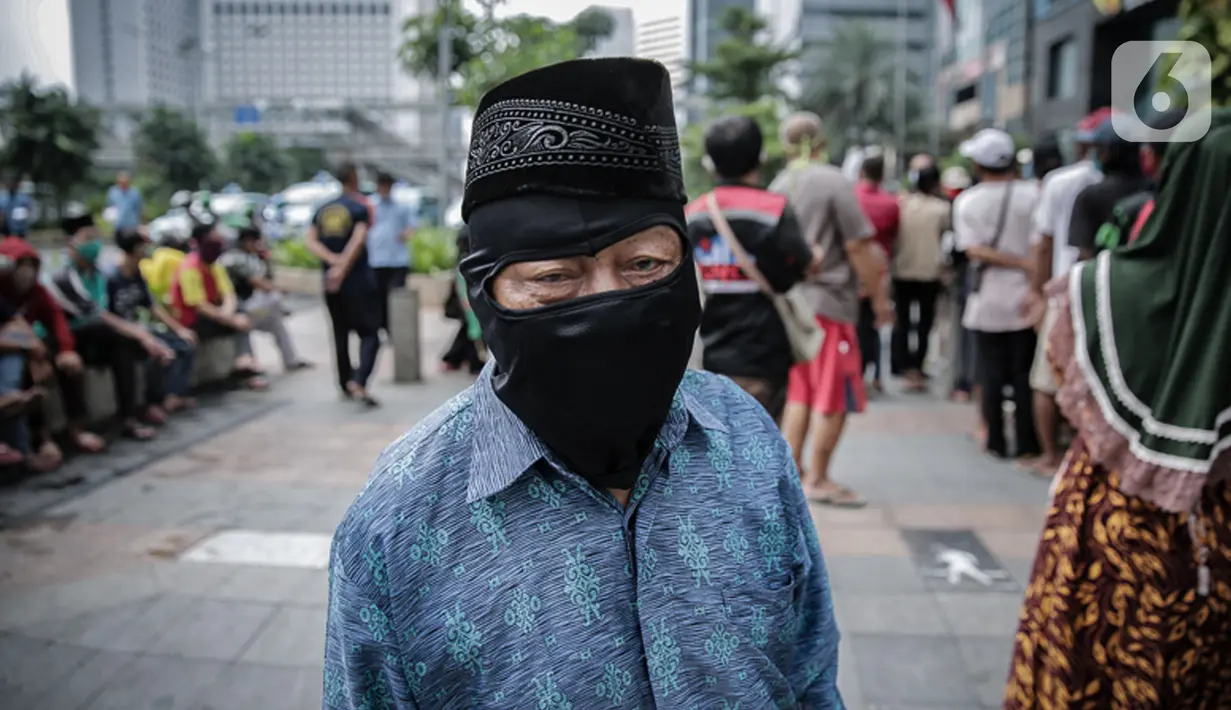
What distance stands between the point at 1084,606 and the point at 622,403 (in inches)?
68.7

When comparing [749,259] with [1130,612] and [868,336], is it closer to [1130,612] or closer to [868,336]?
[1130,612]

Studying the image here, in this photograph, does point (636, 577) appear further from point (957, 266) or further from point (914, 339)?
point (914, 339)

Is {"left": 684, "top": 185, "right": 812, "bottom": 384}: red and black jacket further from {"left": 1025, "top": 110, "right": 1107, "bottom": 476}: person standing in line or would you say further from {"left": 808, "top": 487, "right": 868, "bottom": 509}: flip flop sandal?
{"left": 1025, "top": 110, "right": 1107, "bottom": 476}: person standing in line

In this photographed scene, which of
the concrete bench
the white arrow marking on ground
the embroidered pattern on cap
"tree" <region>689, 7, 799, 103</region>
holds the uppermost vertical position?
"tree" <region>689, 7, 799, 103</region>

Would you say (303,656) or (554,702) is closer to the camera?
(554,702)

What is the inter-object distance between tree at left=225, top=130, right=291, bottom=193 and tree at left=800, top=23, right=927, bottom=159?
36.7 metres

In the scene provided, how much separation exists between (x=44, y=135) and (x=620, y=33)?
31.2 m

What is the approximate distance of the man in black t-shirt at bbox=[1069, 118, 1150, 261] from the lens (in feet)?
16.0

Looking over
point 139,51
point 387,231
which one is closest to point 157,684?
A: point 387,231

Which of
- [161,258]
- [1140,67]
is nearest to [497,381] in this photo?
[1140,67]

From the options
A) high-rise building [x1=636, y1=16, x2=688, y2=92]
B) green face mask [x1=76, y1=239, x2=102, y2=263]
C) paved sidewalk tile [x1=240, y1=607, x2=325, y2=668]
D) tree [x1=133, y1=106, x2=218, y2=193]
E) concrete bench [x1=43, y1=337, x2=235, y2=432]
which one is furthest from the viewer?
tree [x1=133, y1=106, x2=218, y2=193]

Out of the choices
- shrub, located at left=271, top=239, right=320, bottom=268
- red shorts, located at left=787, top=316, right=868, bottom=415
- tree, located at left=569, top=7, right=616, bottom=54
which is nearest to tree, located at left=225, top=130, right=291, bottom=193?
shrub, located at left=271, top=239, right=320, bottom=268

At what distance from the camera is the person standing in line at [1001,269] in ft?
19.6

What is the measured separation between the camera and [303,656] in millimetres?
3623
